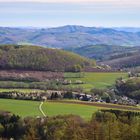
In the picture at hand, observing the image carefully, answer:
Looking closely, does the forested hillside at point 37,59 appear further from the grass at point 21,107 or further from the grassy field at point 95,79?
the grass at point 21,107

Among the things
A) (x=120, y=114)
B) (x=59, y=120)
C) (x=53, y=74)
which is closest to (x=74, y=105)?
(x=120, y=114)

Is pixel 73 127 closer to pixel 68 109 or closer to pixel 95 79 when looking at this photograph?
pixel 68 109

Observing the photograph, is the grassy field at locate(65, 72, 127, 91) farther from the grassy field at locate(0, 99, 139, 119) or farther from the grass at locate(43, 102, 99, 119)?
the grass at locate(43, 102, 99, 119)

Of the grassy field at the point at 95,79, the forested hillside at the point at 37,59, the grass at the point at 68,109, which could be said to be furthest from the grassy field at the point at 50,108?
the forested hillside at the point at 37,59

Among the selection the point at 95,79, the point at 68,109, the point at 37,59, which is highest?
the point at 37,59

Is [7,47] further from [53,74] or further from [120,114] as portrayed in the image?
[120,114]

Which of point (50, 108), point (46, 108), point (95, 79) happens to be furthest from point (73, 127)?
point (95, 79)
